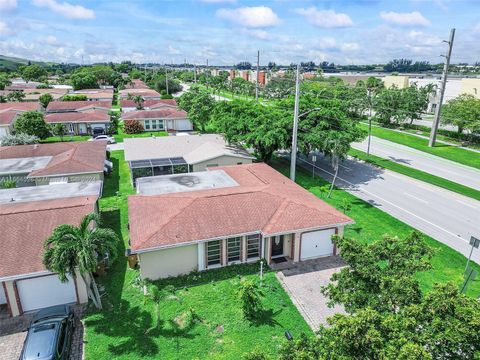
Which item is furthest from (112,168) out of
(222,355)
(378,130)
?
(378,130)

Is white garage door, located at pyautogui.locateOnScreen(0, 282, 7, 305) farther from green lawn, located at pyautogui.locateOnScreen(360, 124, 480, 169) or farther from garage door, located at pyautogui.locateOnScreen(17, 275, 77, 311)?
green lawn, located at pyautogui.locateOnScreen(360, 124, 480, 169)

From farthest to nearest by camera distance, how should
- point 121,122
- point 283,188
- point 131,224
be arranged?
point 121,122, point 283,188, point 131,224

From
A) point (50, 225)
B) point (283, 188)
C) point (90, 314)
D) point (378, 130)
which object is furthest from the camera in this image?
point (378, 130)

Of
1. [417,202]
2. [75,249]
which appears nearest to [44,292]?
[75,249]

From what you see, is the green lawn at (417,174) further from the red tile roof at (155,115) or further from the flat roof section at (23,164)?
the flat roof section at (23,164)

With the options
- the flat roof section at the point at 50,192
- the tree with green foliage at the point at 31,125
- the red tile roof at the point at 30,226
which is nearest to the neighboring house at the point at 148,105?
the tree with green foliage at the point at 31,125

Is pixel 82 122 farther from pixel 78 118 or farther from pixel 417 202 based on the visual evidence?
pixel 417 202

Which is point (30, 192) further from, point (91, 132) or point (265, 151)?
point (91, 132)

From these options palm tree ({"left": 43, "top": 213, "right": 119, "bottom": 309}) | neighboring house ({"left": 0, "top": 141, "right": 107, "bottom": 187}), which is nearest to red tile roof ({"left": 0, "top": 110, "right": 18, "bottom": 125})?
neighboring house ({"left": 0, "top": 141, "right": 107, "bottom": 187})
